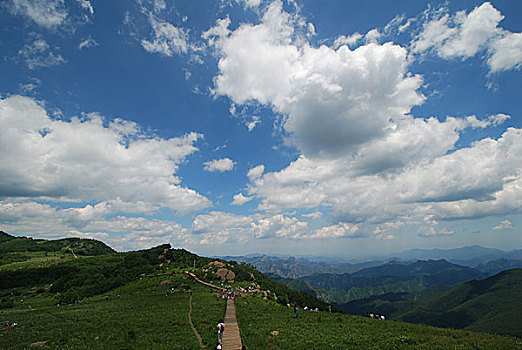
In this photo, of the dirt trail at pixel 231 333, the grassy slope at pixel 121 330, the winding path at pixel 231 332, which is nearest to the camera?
the dirt trail at pixel 231 333

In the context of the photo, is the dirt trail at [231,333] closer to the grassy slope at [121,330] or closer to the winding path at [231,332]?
the winding path at [231,332]

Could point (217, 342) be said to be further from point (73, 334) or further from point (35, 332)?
point (35, 332)

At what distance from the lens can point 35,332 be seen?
102 ft

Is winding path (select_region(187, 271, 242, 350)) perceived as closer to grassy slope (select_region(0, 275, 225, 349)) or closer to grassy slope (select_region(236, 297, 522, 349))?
grassy slope (select_region(236, 297, 522, 349))

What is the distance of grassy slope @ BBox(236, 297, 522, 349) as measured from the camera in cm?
2666

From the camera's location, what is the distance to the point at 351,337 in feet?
98.8

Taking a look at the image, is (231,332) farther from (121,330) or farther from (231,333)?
(121,330)

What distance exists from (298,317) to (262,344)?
1958 centimetres

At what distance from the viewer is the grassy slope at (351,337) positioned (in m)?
26.7

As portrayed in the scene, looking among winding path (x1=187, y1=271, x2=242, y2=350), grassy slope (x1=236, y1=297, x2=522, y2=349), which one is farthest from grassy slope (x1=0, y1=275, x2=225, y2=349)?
grassy slope (x1=236, y1=297, x2=522, y2=349)

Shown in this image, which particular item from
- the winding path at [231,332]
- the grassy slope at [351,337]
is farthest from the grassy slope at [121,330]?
the grassy slope at [351,337]

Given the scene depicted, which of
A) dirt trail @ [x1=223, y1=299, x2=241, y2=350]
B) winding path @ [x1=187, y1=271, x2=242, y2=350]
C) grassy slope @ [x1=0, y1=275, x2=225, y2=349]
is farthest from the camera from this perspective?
grassy slope @ [x1=0, y1=275, x2=225, y2=349]

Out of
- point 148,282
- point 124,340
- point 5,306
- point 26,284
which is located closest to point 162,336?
point 124,340

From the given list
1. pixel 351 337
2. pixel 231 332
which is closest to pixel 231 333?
pixel 231 332
